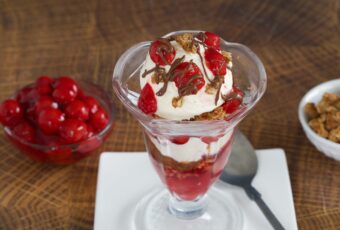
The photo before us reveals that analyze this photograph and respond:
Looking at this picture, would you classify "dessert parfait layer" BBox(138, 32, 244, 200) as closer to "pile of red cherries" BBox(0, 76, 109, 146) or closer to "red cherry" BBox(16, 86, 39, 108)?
"pile of red cherries" BBox(0, 76, 109, 146)

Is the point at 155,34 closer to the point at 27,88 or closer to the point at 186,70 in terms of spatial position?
the point at 27,88

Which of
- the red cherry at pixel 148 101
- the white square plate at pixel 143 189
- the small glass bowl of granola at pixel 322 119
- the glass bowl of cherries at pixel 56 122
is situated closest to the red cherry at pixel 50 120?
the glass bowl of cherries at pixel 56 122

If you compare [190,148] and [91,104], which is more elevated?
[190,148]

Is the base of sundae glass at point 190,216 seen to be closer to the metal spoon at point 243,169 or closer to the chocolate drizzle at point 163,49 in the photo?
the metal spoon at point 243,169

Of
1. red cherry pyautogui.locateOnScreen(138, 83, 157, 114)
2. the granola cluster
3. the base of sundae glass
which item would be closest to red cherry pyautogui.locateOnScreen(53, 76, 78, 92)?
the base of sundae glass

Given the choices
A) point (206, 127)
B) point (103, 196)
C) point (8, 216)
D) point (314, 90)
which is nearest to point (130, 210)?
point (103, 196)

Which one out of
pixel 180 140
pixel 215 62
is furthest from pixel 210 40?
pixel 180 140

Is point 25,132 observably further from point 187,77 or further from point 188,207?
point 187,77
